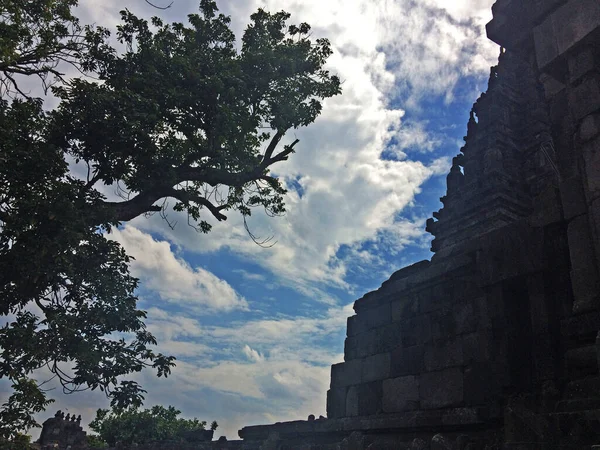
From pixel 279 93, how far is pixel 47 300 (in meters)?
7.45

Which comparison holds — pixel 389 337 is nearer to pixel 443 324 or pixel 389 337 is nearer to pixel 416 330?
pixel 416 330

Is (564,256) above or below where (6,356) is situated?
above

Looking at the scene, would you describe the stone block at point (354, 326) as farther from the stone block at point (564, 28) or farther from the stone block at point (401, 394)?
the stone block at point (564, 28)

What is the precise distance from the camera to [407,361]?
769 cm

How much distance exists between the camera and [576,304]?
4.96 m

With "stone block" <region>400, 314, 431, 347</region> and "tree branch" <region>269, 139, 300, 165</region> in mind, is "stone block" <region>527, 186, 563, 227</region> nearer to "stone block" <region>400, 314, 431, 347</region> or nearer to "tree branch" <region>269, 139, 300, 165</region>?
"stone block" <region>400, 314, 431, 347</region>

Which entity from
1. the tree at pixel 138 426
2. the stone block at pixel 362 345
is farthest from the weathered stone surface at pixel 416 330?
the tree at pixel 138 426

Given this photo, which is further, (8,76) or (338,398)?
(8,76)

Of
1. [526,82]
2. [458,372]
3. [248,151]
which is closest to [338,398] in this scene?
[458,372]

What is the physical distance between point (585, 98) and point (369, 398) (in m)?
5.58

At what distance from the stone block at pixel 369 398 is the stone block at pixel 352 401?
9 cm

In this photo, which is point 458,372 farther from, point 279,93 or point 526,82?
point 526,82

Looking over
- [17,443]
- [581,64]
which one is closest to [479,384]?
[581,64]

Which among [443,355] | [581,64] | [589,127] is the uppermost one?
[581,64]
